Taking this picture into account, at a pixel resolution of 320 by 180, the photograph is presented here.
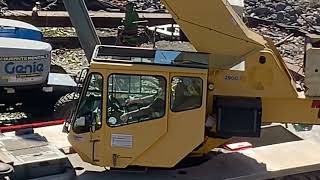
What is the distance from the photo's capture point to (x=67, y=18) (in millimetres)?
16688

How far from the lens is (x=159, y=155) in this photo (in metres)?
7.45

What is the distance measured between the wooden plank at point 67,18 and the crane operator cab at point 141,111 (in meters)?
9.20

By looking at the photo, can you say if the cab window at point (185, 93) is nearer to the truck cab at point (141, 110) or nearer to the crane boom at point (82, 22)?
the truck cab at point (141, 110)

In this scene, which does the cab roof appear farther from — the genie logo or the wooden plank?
the wooden plank

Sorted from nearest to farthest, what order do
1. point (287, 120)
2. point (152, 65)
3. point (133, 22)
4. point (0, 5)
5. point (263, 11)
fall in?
point (152, 65)
point (287, 120)
point (133, 22)
point (0, 5)
point (263, 11)

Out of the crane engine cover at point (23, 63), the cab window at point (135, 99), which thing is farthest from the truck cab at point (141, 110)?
the crane engine cover at point (23, 63)

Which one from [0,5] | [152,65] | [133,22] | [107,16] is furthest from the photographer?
[0,5]

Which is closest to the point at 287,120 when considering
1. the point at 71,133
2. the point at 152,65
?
the point at 152,65

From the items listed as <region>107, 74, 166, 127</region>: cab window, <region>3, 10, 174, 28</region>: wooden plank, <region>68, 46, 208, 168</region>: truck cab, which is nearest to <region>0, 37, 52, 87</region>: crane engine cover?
<region>68, 46, 208, 168</region>: truck cab

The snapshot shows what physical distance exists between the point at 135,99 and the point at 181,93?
49 cm

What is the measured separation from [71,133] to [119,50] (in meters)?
1.06

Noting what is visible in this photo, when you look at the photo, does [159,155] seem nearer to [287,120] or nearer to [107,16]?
[287,120]

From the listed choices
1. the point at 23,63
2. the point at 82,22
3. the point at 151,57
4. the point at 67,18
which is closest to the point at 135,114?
the point at 151,57

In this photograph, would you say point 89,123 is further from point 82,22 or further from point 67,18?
point 67,18
